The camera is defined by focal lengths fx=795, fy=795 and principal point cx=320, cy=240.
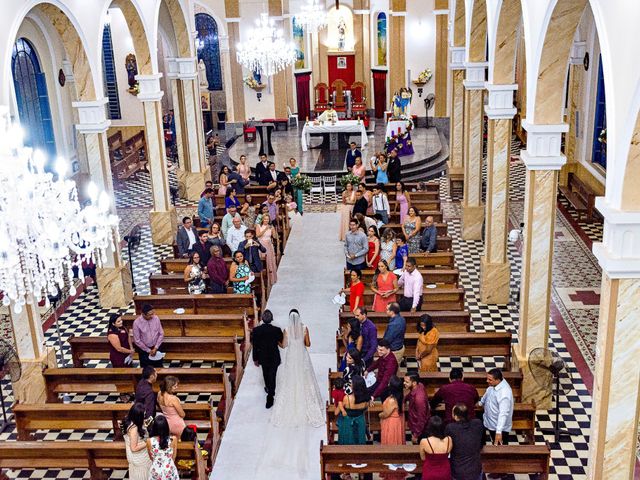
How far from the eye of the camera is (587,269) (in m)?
15.2

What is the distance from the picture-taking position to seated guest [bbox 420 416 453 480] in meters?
7.75

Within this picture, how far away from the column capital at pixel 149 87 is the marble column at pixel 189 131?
3603 mm

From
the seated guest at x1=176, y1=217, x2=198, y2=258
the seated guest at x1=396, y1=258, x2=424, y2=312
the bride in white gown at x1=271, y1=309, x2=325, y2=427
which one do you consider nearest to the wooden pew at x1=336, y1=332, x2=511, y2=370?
the seated guest at x1=396, y1=258, x2=424, y2=312

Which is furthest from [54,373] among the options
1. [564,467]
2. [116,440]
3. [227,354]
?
[564,467]

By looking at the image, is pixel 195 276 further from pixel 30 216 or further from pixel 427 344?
pixel 30 216

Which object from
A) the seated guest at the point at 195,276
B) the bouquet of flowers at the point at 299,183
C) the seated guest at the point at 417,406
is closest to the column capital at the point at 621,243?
the seated guest at the point at 417,406

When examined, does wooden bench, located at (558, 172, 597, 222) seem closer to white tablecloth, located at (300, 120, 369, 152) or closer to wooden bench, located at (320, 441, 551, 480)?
white tablecloth, located at (300, 120, 369, 152)

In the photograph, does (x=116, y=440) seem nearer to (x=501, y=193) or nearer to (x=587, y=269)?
(x=501, y=193)

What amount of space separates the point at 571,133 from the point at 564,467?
13.0 m

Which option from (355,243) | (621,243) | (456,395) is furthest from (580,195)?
(621,243)

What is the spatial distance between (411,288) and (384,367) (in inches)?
92.1

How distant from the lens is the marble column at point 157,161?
16641 millimetres

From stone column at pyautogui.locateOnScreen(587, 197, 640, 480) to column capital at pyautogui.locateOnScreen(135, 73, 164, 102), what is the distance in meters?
11.5

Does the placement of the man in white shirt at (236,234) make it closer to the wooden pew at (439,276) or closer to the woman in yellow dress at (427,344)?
the wooden pew at (439,276)
